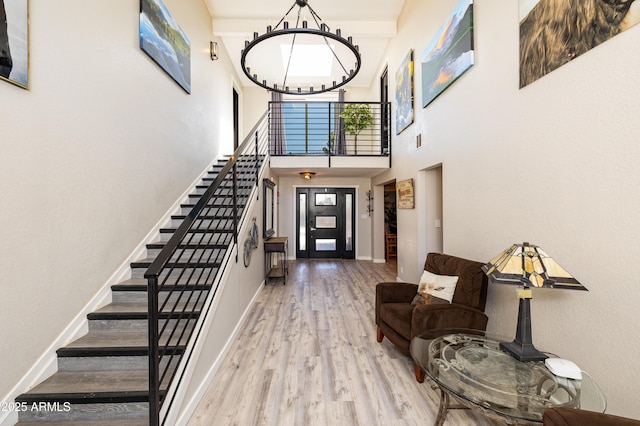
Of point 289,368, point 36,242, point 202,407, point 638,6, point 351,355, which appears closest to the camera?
point 638,6

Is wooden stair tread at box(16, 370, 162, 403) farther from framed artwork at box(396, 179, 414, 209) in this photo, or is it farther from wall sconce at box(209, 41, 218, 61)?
wall sconce at box(209, 41, 218, 61)

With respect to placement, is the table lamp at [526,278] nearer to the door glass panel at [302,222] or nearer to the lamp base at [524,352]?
the lamp base at [524,352]

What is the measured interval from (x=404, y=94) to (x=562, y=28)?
9.55 ft

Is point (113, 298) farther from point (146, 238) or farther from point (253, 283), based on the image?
point (253, 283)

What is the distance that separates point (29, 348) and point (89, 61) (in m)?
2.16

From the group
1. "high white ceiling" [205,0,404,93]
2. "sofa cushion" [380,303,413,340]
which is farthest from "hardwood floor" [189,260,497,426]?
"high white ceiling" [205,0,404,93]

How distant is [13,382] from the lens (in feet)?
5.00

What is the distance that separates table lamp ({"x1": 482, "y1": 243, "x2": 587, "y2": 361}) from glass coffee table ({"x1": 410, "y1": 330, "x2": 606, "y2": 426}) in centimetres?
6

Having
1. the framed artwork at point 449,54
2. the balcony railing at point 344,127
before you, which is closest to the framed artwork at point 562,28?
the framed artwork at point 449,54

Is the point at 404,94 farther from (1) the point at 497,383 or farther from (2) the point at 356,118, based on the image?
(1) the point at 497,383

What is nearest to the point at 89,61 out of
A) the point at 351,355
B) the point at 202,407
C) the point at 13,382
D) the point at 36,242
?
the point at 36,242

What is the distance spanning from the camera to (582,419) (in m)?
0.92

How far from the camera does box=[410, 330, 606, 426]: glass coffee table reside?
1.13 metres

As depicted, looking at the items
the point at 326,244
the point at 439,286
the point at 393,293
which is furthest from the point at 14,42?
the point at 326,244
